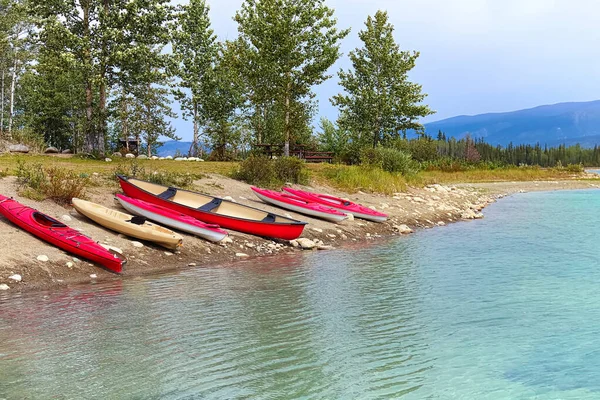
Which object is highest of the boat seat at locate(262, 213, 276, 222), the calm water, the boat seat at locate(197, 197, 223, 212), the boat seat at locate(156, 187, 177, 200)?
the boat seat at locate(156, 187, 177, 200)

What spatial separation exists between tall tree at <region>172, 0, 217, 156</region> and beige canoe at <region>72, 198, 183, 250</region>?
3338 centimetres

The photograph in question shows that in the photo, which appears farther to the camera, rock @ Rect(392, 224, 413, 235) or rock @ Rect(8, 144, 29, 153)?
rock @ Rect(8, 144, 29, 153)

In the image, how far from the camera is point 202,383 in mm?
7031

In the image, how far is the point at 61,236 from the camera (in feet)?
43.3

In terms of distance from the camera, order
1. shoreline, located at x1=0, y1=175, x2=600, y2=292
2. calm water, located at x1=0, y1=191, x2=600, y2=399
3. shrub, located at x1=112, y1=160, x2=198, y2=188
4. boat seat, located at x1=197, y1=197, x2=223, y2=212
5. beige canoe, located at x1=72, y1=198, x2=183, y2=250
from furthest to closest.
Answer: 1. shrub, located at x1=112, y1=160, x2=198, y2=188
2. boat seat, located at x1=197, y1=197, x2=223, y2=212
3. beige canoe, located at x1=72, y1=198, x2=183, y2=250
4. shoreline, located at x1=0, y1=175, x2=600, y2=292
5. calm water, located at x1=0, y1=191, x2=600, y2=399

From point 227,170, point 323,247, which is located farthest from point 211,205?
point 227,170

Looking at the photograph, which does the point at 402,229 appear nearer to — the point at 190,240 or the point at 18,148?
the point at 190,240

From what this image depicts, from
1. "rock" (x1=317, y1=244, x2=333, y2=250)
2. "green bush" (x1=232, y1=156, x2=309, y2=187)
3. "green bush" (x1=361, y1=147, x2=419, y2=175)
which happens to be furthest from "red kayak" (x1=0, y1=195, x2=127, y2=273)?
"green bush" (x1=361, y1=147, x2=419, y2=175)

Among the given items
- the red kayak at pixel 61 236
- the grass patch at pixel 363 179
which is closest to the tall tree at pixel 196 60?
the grass patch at pixel 363 179

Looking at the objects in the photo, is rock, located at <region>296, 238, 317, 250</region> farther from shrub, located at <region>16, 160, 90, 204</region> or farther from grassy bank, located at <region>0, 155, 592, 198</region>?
grassy bank, located at <region>0, 155, 592, 198</region>

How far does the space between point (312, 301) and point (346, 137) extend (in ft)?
141

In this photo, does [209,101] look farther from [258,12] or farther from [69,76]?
[69,76]

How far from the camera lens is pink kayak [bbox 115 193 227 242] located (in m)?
16.0

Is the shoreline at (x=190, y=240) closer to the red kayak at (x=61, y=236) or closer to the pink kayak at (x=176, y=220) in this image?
the red kayak at (x=61, y=236)
